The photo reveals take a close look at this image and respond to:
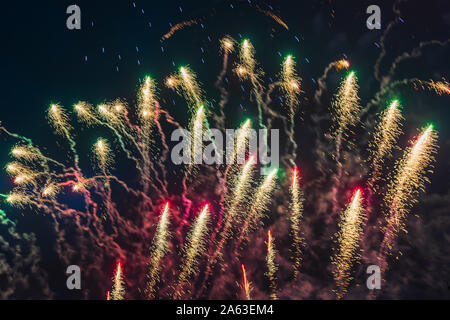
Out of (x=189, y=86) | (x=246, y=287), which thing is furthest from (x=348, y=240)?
(x=189, y=86)

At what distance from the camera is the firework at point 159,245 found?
8.86m

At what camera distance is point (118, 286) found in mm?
9578

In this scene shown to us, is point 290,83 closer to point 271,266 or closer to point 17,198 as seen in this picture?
point 271,266

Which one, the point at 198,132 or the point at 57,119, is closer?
the point at 198,132

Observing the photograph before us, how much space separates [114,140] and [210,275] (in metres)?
5.49

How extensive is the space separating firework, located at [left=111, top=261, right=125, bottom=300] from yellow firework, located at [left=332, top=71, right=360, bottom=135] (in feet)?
27.7

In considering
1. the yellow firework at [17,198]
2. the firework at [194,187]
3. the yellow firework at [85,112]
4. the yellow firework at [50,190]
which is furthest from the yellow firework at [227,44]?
the yellow firework at [17,198]

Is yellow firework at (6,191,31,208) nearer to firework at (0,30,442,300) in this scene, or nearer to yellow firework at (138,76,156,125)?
firework at (0,30,442,300)

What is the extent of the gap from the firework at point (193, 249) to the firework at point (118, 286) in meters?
1.98

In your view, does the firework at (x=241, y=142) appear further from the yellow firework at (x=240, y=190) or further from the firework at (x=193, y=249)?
the firework at (x=193, y=249)

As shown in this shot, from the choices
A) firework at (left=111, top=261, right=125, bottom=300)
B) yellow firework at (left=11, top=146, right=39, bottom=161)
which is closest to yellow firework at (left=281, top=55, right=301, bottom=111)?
firework at (left=111, top=261, right=125, bottom=300)

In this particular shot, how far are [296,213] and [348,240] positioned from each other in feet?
6.07

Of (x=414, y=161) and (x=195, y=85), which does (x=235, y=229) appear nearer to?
(x=195, y=85)
